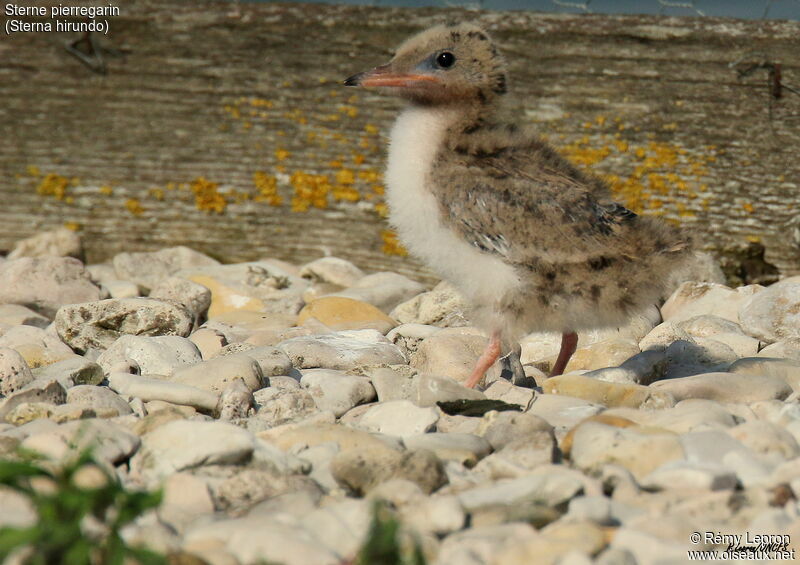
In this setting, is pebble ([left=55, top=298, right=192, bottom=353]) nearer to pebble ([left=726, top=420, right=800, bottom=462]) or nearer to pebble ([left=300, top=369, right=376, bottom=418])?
pebble ([left=300, top=369, right=376, bottom=418])

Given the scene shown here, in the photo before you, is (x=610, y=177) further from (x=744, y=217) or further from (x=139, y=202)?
(x=139, y=202)

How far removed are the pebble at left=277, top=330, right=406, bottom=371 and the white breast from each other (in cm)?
47

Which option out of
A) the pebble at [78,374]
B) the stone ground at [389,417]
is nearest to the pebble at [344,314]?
the stone ground at [389,417]

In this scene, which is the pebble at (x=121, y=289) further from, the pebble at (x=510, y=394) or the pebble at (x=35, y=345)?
the pebble at (x=510, y=394)

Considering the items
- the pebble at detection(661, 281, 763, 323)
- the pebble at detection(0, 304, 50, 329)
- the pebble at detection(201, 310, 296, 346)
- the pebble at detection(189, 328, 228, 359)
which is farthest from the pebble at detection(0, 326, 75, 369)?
the pebble at detection(661, 281, 763, 323)

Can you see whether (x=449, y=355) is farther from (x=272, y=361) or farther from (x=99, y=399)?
(x=99, y=399)

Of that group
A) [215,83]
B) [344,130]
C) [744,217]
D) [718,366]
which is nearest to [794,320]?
[718,366]

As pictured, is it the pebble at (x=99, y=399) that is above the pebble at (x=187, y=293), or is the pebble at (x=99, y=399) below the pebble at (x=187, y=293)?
above

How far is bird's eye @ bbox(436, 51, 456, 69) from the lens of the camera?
4.04m

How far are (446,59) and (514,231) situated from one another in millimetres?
865

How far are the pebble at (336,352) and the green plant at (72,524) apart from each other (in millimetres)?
1944

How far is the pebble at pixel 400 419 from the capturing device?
3080 millimetres

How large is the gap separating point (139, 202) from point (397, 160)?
253 centimetres

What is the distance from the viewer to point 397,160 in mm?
3945
